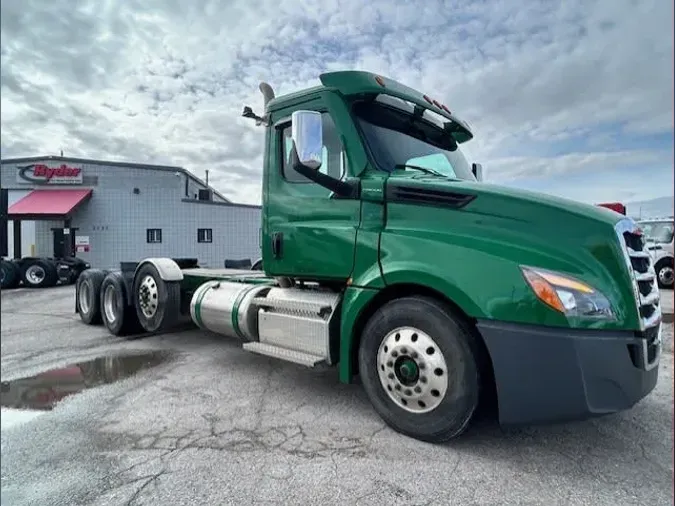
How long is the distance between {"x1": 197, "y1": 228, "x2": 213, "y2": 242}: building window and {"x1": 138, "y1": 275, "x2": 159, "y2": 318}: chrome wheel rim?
6.94 feet

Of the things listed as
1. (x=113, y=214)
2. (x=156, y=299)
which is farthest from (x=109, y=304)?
(x=113, y=214)

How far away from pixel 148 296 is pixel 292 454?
12.4 ft

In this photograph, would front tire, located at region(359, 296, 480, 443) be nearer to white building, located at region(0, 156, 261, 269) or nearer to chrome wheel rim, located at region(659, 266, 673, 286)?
white building, located at region(0, 156, 261, 269)

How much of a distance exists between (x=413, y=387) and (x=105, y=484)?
188cm

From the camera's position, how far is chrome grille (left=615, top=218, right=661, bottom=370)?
246 cm

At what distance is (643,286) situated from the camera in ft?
8.66

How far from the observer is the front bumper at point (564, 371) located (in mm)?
2340

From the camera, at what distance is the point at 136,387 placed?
3.98 meters

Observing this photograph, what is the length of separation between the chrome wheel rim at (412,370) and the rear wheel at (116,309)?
169 inches

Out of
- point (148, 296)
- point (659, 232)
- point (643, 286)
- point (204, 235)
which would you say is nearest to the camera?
point (643, 286)

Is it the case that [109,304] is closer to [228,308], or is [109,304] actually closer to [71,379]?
[71,379]

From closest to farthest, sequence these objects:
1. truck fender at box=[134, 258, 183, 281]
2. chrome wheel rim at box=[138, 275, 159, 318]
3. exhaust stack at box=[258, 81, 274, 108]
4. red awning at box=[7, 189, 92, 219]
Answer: red awning at box=[7, 189, 92, 219]
exhaust stack at box=[258, 81, 274, 108]
truck fender at box=[134, 258, 183, 281]
chrome wheel rim at box=[138, 275, 159, 318]

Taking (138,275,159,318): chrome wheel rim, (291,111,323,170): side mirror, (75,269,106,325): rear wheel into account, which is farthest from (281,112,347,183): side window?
(75,269,106,325): rear wheel

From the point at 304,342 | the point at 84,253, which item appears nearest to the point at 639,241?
the point at 304,342
